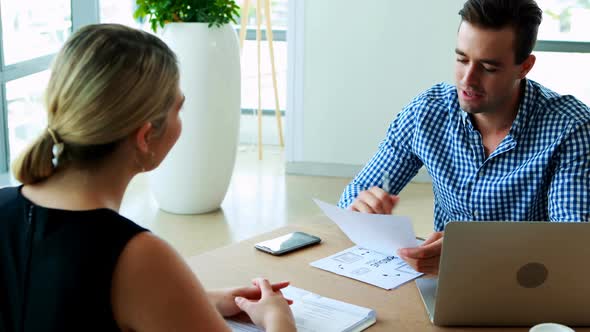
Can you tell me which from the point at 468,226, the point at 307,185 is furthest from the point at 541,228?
the point at 307,185

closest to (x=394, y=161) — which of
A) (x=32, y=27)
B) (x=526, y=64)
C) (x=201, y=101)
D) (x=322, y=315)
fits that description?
(x=526, y=64)

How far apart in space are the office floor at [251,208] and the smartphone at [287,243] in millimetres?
1730

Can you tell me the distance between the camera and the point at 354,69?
189 inches

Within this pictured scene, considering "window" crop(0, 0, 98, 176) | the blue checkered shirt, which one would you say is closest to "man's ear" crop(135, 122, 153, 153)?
the blue checkered shirt

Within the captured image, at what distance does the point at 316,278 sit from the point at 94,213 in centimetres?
64

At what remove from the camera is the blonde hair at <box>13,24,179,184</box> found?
3.63ft

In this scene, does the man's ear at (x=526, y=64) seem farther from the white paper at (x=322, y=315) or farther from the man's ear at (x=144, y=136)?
the man's ear at (x=144, y=136)

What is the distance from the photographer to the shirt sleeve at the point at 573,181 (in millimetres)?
1844

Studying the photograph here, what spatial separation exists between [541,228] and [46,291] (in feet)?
2.66

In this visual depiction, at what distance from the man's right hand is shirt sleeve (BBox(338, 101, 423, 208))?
0.26 m

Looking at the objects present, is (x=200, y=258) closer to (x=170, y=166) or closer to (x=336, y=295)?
(x=336, y=295)

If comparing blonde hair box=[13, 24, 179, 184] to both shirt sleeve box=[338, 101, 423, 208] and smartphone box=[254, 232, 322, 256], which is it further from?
shirt sleeve box=[338, 101, 423, 208]

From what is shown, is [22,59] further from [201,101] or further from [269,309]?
[269,309]

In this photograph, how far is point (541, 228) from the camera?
132cm
